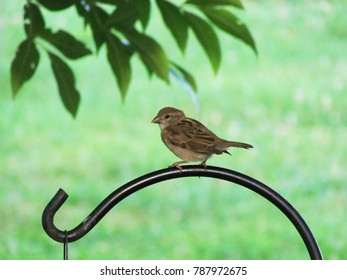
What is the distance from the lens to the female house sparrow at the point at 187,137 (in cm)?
99

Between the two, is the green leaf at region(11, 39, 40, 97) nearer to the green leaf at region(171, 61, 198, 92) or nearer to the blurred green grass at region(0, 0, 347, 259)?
the green leaf at region(171, 61, 198, 92)

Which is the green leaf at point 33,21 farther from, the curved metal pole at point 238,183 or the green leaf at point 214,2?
the curved metal pole at point 238,183

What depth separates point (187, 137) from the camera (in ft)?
3.25

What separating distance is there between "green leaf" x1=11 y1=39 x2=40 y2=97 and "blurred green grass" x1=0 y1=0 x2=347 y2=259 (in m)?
1.80

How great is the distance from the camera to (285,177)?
3.46 m

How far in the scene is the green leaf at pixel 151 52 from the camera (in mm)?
1244

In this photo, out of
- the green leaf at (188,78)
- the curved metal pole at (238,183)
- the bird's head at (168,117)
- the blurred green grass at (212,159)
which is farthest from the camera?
the blurred green grass at (212,159)

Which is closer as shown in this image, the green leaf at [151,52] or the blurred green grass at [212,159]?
the green leaf at [151,52]

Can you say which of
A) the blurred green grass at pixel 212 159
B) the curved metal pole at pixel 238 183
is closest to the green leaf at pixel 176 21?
the curved metal pole at pixel 238 183

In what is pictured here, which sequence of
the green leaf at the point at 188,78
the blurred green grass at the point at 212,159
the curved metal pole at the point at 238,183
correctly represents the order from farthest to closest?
the blurred green grass at the point at 212,159 < the green leaf at the point at 188,78 < the curved metal pole at the point at 238,183

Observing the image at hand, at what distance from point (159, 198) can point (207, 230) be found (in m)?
0.27

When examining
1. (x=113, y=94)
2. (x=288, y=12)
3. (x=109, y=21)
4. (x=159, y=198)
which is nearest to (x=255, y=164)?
(x=159, y=198)

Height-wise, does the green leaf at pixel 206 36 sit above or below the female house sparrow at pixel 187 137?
above

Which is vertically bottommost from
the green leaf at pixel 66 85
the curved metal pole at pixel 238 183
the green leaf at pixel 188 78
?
the curved metal pole at pixel 238 183
